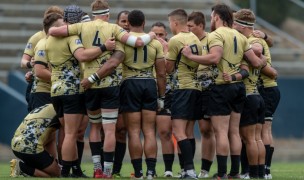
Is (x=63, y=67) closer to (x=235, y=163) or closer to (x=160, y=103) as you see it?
(x=160, y=103)

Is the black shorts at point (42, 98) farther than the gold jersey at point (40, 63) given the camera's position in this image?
Yes

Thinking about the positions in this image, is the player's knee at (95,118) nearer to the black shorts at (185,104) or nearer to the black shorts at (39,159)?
the black shorts at (39,159)

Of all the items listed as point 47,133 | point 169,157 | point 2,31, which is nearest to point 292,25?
point 2,31

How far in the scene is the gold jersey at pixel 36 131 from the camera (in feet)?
42.2

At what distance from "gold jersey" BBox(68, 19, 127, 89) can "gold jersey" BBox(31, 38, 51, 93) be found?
1.02 m

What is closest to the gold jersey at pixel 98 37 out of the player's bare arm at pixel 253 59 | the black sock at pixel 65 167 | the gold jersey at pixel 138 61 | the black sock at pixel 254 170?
the gold jersey at pixel 138 61

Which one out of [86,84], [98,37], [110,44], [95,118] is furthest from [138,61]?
[95,118]

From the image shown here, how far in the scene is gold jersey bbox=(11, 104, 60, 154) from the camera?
12867mm

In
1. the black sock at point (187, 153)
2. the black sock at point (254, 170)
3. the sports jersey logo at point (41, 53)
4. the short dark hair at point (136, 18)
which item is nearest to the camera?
the black sock at point (187, 153)

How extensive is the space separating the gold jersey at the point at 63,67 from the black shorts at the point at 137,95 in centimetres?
64

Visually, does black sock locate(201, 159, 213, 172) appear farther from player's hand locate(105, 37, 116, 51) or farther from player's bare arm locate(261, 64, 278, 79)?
player's hand locate(105, 37, 116, 51)

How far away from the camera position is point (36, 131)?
12.9 meters

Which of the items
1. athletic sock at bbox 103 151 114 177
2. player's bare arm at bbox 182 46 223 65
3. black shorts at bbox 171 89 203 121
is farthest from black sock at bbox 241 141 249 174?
athletic sock at bbox 103 151 114 177

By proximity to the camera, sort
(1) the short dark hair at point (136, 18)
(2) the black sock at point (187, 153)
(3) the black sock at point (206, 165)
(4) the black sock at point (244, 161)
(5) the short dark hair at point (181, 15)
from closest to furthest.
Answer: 1. (2) the black sock at point (187, 153)
2. (1) the short dark hair at point (136, 18)
3. (5) the short dark hair at point (181, 15)
4. (3) the black sock at point (206, 165)
5. (4) the black sock at point (244, 161)
